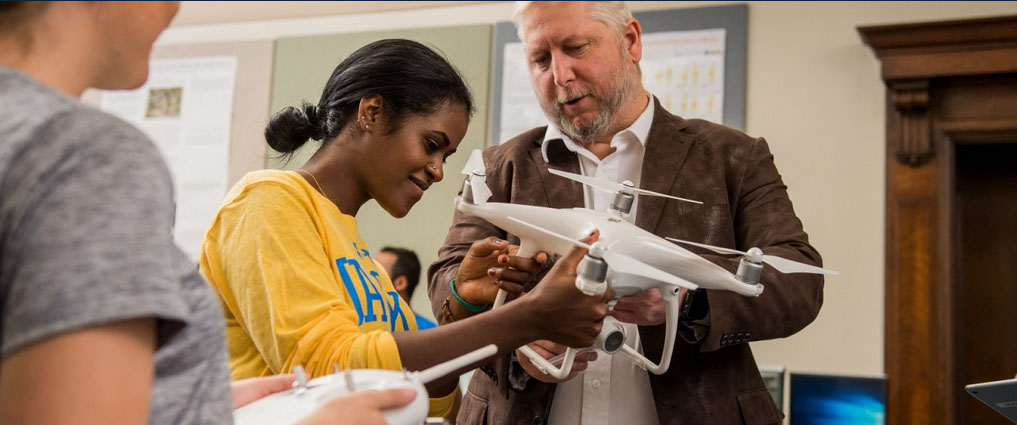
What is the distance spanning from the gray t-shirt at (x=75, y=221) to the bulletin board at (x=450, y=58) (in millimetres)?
3124

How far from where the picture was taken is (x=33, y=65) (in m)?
0.60

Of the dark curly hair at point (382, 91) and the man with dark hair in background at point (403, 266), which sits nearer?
the dark curly hair at point (382, 91)

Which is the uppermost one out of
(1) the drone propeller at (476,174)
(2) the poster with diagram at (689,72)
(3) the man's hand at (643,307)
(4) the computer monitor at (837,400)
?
(2) the poster with diagram at (689,72)

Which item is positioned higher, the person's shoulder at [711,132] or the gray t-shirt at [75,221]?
the person's shoulder at [711,132]

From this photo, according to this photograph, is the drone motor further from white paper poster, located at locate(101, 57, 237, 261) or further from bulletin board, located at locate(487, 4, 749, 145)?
white paper poster, located at locate(101, 57, 237, 261)

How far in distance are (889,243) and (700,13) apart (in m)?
1.11

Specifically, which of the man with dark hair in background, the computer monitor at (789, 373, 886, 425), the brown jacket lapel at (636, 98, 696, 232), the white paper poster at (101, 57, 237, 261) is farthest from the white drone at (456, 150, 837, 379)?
the white paper poster at (101, 57, 237, 261)

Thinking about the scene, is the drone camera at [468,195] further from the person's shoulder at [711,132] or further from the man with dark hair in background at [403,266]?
the man with dark hair in background at [403,266]

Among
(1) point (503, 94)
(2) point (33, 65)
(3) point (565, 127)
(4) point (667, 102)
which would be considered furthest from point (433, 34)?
(2) point (33, 65)

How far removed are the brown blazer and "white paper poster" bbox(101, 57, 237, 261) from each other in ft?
9.15

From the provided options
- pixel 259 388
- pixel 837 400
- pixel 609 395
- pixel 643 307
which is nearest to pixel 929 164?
pixel 837 400

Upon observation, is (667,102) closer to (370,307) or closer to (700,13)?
(700,13)

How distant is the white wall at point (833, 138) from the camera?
3.34m

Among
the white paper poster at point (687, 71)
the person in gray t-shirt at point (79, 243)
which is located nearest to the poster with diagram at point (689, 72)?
the white paper poster at point (687, 71)
